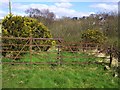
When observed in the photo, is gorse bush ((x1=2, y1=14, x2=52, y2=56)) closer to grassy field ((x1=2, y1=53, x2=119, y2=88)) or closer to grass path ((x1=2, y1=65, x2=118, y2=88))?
grassy field ((x1=2, y1=53, x2=119, y2=88))

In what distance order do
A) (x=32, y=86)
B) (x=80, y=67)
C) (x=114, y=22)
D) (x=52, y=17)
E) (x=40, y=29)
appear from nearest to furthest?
1. (x=32, y=86)
2. (x=80, y=67)
3. (x=40, y=29)
4. (x=114, y=22)
5. (x=52, y=17)

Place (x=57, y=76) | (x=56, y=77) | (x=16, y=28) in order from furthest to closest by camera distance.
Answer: (x=16, y=28)
(x=57, y=76)
(x=56, y=77)

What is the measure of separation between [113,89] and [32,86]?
7.00 feet

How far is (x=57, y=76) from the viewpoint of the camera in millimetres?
7609

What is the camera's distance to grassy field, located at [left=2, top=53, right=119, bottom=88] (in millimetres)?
6887

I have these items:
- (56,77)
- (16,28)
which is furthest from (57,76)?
(16,28)

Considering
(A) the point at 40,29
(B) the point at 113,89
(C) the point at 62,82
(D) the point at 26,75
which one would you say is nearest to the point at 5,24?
(A) the point at 40,29

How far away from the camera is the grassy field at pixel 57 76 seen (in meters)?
6.89

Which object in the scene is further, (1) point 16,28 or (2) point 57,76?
(1) point 16,28

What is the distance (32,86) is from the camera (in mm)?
6660

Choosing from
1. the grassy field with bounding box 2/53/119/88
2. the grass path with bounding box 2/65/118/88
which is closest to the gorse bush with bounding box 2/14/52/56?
the grassy field with bounding box 2/53/119/88

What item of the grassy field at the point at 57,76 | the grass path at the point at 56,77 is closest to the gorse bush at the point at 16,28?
the grassy field at the point at 57,76

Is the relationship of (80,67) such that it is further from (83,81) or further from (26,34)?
(26,34)

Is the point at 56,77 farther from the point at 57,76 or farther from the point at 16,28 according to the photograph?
the point at 16,28
